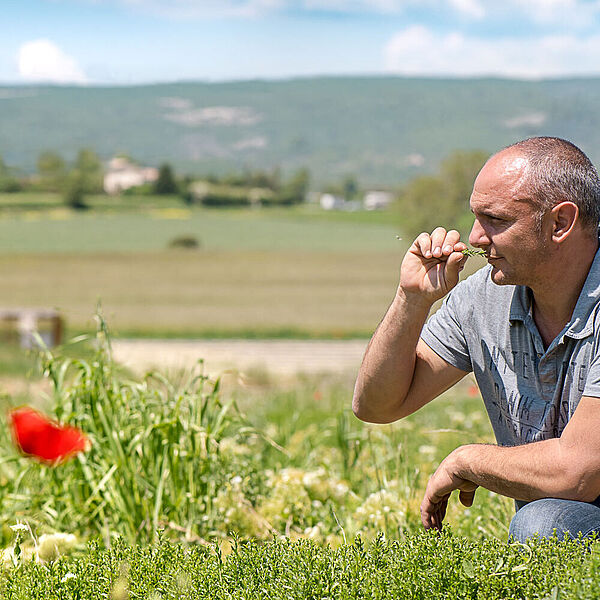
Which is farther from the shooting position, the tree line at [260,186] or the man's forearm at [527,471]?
the tree line at [260,186]

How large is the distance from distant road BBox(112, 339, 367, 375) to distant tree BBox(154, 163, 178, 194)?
1446 centimetres

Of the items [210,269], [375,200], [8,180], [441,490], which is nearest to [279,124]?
[375,200]

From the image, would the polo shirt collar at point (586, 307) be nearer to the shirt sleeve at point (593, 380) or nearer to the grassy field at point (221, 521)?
the shirt sleeve at point (593, 380)

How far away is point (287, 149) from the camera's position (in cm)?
4616

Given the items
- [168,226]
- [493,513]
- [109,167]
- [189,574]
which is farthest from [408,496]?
[109,167]

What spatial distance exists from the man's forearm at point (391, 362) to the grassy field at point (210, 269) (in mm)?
13459

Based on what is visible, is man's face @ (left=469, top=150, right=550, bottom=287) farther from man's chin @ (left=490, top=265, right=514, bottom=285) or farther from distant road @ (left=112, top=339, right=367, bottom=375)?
distant road @ (left=112, top=339, right=367, bottom=375)

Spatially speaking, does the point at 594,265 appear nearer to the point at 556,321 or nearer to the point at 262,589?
the point at 556,321

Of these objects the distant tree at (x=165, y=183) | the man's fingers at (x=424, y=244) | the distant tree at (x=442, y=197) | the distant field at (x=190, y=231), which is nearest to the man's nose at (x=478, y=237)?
the man's fingers at (x=424, y=244)

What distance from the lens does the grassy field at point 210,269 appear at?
17.7 m

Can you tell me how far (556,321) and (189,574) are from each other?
3.53 ft

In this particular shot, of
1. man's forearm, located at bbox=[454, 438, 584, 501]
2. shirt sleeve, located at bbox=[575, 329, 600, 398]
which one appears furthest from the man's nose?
man's forearm, located at bbox=[454, 438, 584, 501]

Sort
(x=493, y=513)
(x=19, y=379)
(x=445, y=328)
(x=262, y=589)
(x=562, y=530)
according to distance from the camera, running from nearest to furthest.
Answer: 1. (x=262, y=589)
2. (x=562, y=530)
3. (x=445, y=328)
4. (x=493, y=513)
5. (x=19, y=379)

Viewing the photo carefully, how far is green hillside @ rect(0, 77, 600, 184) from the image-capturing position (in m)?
42.1
